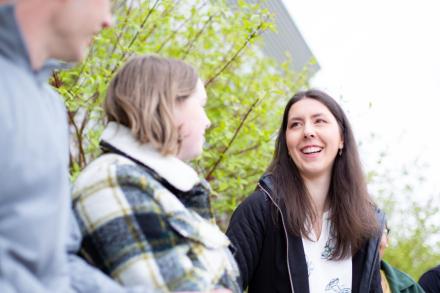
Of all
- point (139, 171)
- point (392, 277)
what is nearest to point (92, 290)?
point (139, 171)

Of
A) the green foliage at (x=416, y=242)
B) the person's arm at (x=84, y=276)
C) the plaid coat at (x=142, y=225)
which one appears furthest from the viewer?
the green foliage at (x=416, y=242)

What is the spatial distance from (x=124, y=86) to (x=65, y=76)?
61.1 inches

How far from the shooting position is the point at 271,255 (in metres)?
2.82

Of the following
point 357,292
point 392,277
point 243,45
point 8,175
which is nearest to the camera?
point 8,175

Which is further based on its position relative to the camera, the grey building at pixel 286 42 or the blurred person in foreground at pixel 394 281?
the grey building at pixel 286 42

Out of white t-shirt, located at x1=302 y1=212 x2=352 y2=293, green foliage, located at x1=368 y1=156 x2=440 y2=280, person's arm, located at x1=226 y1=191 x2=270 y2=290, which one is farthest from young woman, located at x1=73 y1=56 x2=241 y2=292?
green foliage, located at x1=368 y1=156 x2=440 y2=280

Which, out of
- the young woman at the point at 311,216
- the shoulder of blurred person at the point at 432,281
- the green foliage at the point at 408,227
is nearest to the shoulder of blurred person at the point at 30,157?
the young woman at the point at 311,216

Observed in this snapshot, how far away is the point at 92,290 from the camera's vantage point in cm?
152

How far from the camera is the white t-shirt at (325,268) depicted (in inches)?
110

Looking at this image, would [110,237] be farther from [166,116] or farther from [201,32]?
[201,32]

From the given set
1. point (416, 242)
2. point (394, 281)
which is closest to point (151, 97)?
point (394, 281)

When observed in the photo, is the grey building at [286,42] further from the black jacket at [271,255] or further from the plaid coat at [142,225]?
the plaid coat at [142,225]

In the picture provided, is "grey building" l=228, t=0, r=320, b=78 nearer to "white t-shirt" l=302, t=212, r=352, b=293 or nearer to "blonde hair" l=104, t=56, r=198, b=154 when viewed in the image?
"white t-shirt" l=302, t=212, r=352, b=293

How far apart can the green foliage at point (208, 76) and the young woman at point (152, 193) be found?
1.25 meters
